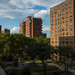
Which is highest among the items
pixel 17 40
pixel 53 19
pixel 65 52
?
Result: pixel 53 19

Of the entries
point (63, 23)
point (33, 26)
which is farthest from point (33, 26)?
point (63, 23)

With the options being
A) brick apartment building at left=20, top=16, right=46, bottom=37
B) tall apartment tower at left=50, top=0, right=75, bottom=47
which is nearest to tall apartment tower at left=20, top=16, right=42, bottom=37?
brick apartment building at left=20, top=16, right=46, bottom=37

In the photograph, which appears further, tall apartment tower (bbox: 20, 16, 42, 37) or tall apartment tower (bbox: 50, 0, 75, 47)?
tall apartment tower (bbox: 20, 16, 42, 37)

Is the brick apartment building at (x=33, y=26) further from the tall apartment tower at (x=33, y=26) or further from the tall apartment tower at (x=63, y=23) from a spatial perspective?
the tall apartment tower at (x=63, y=23)

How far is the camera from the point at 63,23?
67.8 metres

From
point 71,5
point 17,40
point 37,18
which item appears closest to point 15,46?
point 17,40

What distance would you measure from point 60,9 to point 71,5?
23.7ft

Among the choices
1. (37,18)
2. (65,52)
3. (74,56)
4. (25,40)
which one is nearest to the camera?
(65,52)

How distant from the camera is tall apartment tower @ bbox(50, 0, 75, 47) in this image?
64.1m

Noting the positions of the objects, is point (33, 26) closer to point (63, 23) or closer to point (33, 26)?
point (33, 26)

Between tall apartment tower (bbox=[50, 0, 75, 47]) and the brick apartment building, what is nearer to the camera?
tall apartment tower (bbox=[50, 0, 75, 47])

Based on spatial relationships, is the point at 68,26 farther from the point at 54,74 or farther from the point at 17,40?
the point at 54,74

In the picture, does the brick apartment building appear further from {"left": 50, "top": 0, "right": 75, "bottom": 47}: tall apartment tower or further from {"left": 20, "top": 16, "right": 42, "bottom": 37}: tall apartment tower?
{"left": 50, "top": 0, "right": 75, "bottom": 47}: tall apartment tower

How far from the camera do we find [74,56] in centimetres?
5181
